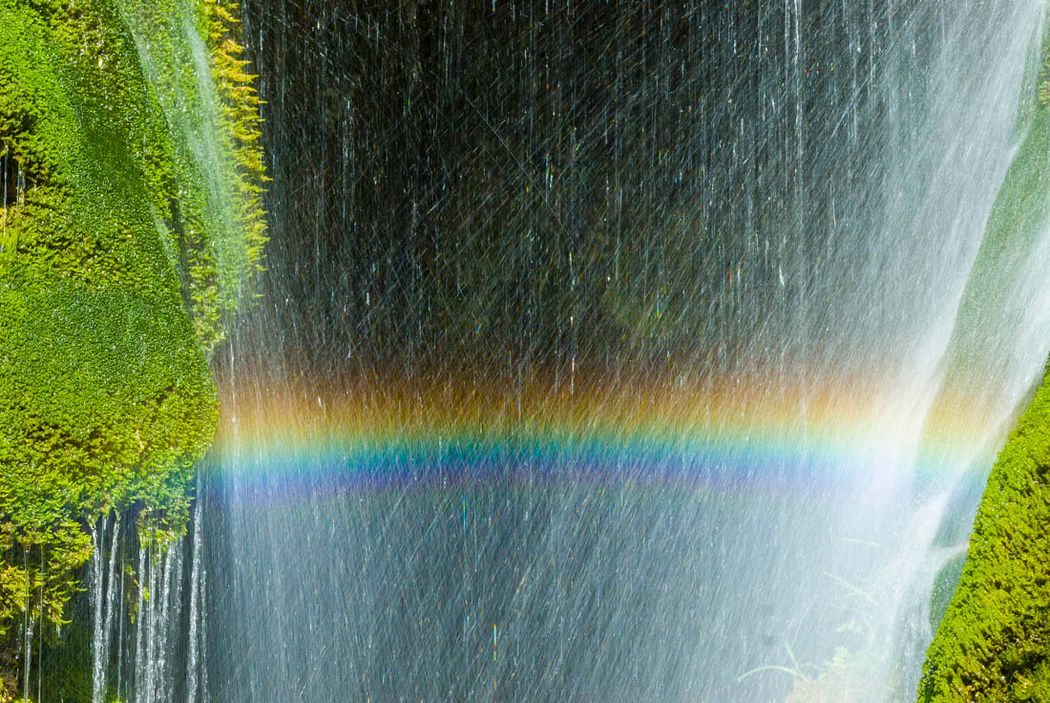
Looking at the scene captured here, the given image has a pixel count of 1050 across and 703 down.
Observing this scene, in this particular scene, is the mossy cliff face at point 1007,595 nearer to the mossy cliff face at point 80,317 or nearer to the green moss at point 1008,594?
the green moss at point 1008,594

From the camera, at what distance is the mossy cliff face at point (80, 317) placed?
4488 millimetres

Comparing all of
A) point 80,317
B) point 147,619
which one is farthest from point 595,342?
point 80,317

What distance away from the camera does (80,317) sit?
4621 millimetres

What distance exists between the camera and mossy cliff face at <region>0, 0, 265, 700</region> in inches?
177

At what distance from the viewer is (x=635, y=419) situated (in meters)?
8.48

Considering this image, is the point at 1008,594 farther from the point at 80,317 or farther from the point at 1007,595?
the point at 80,317

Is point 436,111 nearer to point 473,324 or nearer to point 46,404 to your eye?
point 473,324

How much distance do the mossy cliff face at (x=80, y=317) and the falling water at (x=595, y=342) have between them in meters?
1.14

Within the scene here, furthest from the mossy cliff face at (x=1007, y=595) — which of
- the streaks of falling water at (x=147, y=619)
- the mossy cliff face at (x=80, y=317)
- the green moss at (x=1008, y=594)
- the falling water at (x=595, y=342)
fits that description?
the streaks of falling water at (x=147, y=619)

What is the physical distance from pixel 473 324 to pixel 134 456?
3.09 meters

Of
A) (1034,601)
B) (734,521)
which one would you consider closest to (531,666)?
(734,521)

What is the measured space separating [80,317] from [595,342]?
419 cm

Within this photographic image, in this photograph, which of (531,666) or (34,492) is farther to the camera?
(531,666)

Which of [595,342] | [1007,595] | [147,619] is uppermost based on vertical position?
[1007,595]
